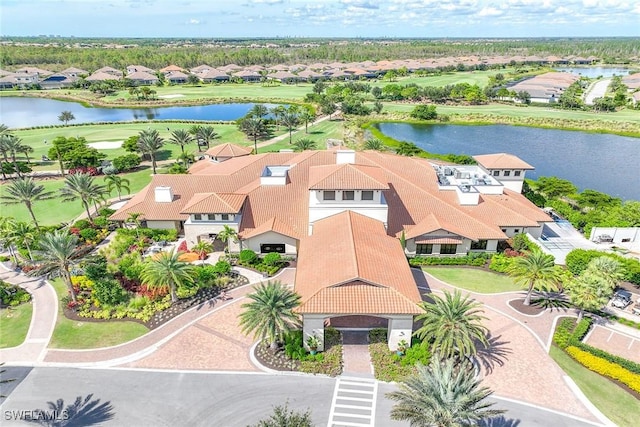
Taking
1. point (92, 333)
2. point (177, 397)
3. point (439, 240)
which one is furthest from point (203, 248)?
point (439, 240)

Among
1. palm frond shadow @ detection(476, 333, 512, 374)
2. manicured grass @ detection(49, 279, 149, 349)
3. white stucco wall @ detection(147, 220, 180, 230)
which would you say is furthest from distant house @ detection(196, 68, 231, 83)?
palm frond shadow @ detection(476, 333, 512, 374)

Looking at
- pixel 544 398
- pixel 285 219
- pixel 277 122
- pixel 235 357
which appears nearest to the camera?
pixel 544 398

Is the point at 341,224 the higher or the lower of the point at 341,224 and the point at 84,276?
the higher

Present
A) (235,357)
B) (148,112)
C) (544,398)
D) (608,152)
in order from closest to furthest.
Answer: (544,398), (235,357), (608,152), (148,112)

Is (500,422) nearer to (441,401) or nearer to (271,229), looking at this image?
(441,401)

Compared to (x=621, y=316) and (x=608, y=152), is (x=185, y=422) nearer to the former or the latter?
(x=621, y=316)

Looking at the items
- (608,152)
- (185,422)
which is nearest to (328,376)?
(185,422)
